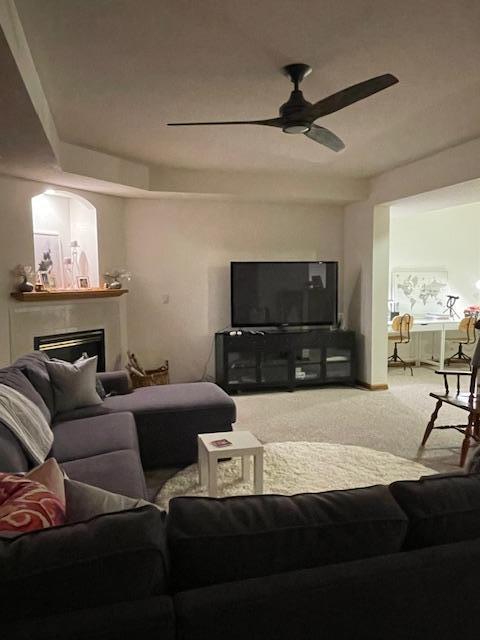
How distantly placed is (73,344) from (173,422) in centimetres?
203

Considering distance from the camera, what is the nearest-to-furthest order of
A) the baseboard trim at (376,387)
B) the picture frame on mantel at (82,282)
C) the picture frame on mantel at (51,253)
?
the picture frame on mantel at (51,253)
the picture frame on mantel at (82,282)
the baseboard trim at (376,387)

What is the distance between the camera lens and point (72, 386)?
3246mm

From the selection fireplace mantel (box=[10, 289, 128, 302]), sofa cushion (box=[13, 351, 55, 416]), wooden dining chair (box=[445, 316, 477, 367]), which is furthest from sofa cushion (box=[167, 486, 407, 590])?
wooden dining chair (box=[445, 316, 477, 367])

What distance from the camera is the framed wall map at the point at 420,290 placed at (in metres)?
7.24

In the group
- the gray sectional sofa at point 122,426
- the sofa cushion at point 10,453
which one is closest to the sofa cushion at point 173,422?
the gray sectional sofa at point 122,426

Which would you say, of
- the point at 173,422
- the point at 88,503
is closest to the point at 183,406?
the point at 173,422

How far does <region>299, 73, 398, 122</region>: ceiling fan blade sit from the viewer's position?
228cm

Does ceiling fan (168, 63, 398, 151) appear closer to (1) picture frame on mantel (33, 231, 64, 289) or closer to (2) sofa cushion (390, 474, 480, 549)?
(2) sofa cushion (390, 474, 480, 549)

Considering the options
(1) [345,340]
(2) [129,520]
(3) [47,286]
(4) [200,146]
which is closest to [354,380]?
(1) [345,340]

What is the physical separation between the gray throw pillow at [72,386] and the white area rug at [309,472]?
0.84 meters

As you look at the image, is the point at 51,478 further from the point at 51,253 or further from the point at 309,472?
the point at 51,253

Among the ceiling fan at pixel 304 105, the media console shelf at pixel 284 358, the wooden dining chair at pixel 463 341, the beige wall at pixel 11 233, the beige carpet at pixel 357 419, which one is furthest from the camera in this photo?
the wooden dining chair at pixel 463 341

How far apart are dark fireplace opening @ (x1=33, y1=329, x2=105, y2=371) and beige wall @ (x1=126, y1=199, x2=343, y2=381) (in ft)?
1.79

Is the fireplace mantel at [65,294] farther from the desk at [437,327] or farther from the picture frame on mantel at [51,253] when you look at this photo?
the desk at [437,327]
